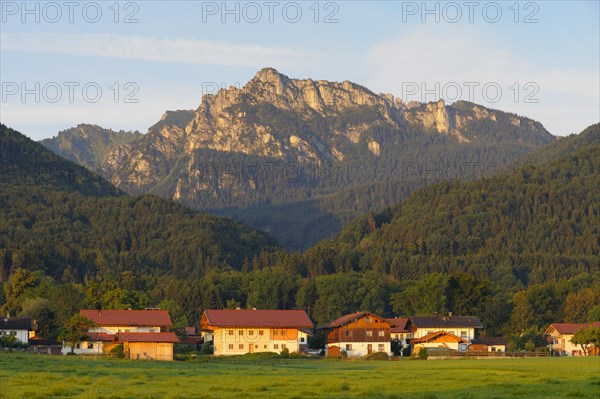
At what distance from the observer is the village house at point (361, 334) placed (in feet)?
443

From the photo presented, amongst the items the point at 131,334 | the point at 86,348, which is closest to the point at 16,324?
the point at 86,348

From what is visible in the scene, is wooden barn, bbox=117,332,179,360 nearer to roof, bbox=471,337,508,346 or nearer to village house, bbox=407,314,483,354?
village house, bbox=407,314,483,354

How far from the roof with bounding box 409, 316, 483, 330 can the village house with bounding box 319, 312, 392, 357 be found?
37.4 feet

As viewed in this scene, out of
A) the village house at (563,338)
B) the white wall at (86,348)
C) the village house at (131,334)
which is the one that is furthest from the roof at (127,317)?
the village house at (563,338)

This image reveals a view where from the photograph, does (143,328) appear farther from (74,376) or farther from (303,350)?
(74,376)

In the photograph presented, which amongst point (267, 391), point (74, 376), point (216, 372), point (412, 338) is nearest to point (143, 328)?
point (412, 338)

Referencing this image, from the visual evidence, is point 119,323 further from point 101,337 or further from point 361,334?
point 361,334

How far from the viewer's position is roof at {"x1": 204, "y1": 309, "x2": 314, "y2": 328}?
131125 millimetres

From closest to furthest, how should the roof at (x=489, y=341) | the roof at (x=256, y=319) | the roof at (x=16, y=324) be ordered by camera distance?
the roof at (x=16, y=324)
the roof at (x=256, y=319)
the roof at (x=489, y=341)

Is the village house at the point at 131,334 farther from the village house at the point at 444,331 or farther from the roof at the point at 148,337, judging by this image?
the village house at the point at 444,331

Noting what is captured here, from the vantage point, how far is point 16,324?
128 meters

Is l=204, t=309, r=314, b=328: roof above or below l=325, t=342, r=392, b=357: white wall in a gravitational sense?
above

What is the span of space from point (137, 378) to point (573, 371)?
2673 cm

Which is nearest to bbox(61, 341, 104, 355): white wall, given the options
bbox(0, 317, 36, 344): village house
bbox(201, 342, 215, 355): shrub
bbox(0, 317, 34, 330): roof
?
→ bbox(0, 317, 36, 344): village house
